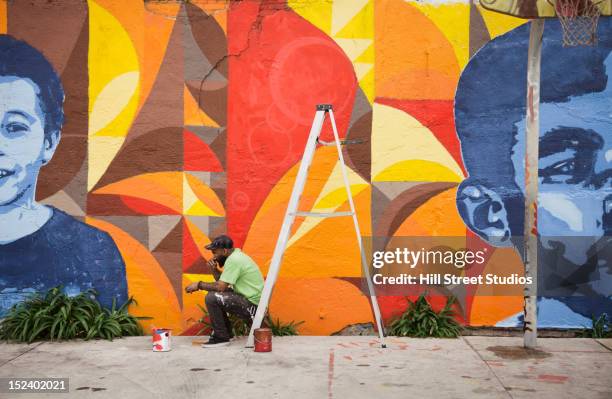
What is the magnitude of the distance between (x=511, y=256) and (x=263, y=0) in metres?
4.23

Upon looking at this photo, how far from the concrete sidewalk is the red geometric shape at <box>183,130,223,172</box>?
6.60 feet

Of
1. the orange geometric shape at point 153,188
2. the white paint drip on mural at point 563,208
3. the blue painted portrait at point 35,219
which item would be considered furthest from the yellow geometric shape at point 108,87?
the white paint drip on mural at point 563,208

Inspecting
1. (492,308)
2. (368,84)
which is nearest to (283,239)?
(368,84)

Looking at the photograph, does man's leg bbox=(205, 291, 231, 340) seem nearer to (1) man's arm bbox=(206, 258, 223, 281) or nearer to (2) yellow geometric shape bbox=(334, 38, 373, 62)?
(1) man's arm bbox=(206, 258, 223, 281)

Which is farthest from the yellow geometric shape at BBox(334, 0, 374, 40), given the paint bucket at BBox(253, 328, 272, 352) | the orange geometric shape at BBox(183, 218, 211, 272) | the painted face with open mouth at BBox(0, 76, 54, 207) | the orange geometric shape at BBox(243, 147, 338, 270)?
the painted face with open mouth at BBox(0, 76, 54, 207)

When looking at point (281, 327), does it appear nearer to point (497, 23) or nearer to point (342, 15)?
point (342, 15)

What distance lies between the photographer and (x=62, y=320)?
7156 mm

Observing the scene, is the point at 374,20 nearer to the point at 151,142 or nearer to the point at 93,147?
the point at 151,142

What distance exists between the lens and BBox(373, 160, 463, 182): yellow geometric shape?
298 inches

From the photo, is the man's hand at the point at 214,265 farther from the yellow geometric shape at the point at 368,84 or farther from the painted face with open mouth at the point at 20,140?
the yellow geometric shape at the point at 368,84

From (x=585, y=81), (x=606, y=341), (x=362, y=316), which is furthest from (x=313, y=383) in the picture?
(x=585, y=81)

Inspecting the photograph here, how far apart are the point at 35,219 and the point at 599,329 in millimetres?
6732

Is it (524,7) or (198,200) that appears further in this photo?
(198,200)

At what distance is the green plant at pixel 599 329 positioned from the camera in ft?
24.2
